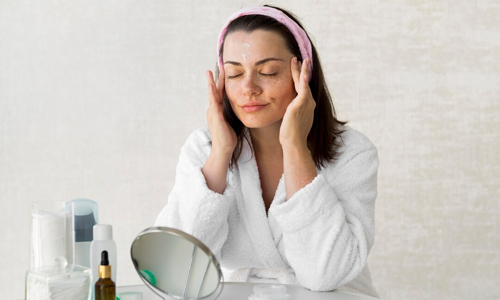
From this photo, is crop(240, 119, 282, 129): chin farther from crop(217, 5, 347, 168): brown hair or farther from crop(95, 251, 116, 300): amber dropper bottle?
crop(95, 251, 116, 300): amber dropper bottle

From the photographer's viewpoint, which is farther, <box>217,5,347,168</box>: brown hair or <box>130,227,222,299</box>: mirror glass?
<box>217,5,347,168</box>: brown hair

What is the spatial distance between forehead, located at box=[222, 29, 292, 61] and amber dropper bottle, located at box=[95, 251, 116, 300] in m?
0.60

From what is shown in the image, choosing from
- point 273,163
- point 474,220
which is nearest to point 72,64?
point 273,163

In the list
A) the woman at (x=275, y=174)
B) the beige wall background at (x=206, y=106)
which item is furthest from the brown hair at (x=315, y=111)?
the beige wall background at (x=206, y=106)

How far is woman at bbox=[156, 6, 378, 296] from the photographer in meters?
1.32

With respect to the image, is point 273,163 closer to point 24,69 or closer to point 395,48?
point 395,48

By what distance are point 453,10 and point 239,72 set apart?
111 centimetres

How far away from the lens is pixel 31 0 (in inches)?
91.6

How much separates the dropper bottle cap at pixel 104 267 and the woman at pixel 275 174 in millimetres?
377

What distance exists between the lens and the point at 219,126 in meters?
1.51

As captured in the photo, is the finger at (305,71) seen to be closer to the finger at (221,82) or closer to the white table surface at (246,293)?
the finger at (221,82)

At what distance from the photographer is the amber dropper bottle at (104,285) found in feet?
3.39

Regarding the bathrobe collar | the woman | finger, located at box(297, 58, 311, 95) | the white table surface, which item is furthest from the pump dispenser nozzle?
finger, located at box(297, 58, 311, 95)

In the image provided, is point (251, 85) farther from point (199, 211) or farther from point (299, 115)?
point (199, 211)
